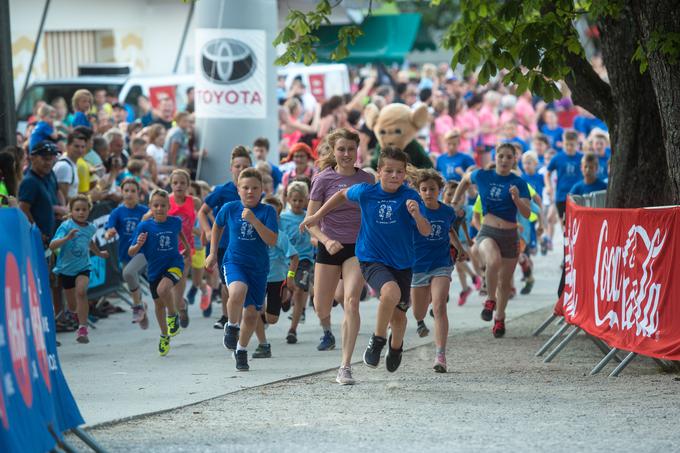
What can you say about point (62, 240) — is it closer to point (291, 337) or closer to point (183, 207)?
point (183, 207)

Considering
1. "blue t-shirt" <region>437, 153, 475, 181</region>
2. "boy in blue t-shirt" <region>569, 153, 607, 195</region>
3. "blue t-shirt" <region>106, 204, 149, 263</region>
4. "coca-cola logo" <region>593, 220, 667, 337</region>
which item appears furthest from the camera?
"blue t-shirt" <region>437, 153, 475, 181</region>

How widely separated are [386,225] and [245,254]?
1.61 metres

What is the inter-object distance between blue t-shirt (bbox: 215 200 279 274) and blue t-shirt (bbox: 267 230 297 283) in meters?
0.99

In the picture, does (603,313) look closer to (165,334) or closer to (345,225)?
(345,225)

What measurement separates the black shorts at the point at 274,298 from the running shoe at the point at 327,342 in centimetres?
45

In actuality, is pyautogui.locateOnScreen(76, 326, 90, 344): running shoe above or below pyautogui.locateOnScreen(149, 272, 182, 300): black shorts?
below

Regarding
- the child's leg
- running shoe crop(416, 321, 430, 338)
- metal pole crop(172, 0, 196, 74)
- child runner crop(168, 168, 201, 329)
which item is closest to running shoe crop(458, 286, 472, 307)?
running shoe crop(416, 321, 430, 338)

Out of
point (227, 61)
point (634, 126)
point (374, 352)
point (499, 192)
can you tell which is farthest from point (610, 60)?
point (227, 61)

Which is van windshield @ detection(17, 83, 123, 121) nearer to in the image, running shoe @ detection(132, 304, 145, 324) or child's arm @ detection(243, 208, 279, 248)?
running shoe @ detection(132, 304, 145, 324)

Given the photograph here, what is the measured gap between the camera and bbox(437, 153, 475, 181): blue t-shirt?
18172mm

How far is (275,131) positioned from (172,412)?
957 cm

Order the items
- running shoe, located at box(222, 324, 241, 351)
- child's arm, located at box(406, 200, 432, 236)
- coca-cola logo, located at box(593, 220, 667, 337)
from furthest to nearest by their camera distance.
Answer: running shoe, located at box(222, 324, 241, 351)
coca-cola logo, located at box(593, 220, 667, 337)
child's arm, located at box(406, 200, 432, 236)

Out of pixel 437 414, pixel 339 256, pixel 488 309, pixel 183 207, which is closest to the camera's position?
pixel 437 414

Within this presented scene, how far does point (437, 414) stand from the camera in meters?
8.56
